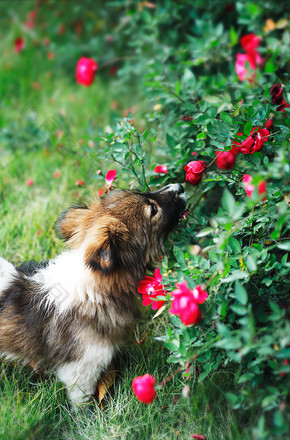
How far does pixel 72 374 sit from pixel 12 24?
17.7ft

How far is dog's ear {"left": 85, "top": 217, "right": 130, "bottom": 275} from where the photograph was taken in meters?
2.06

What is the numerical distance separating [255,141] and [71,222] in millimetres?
1186

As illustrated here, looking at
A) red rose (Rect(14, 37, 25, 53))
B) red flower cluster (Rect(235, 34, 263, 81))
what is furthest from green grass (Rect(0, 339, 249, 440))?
red rose (Rect(14, 37, 25, 53))

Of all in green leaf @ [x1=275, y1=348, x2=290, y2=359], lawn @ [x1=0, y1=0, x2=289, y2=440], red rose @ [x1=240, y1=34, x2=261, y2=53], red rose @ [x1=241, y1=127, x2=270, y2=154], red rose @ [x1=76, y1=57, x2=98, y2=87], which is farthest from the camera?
red rose @ [x1=76, y1=57, x2=98, y2=87]

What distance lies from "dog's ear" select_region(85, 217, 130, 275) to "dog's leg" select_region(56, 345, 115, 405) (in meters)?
0.54

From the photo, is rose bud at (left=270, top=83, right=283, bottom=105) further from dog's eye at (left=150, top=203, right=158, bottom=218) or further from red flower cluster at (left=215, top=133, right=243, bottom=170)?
dog's eye at (left=150, top=203, right=158, bottom=218)

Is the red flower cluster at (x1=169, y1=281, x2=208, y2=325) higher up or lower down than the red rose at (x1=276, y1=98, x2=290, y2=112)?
lower down

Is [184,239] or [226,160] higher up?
[226,160]

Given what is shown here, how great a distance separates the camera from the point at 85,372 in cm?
238

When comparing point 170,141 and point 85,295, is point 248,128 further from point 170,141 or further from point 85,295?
point 85,295

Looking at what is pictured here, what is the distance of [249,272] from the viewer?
2031 mm

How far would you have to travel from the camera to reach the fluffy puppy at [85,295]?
2326 mm

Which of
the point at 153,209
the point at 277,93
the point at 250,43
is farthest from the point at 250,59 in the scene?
the point at 153,209

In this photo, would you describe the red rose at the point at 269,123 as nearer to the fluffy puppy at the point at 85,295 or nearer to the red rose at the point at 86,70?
the fluffy puppy at the point at 85,295
